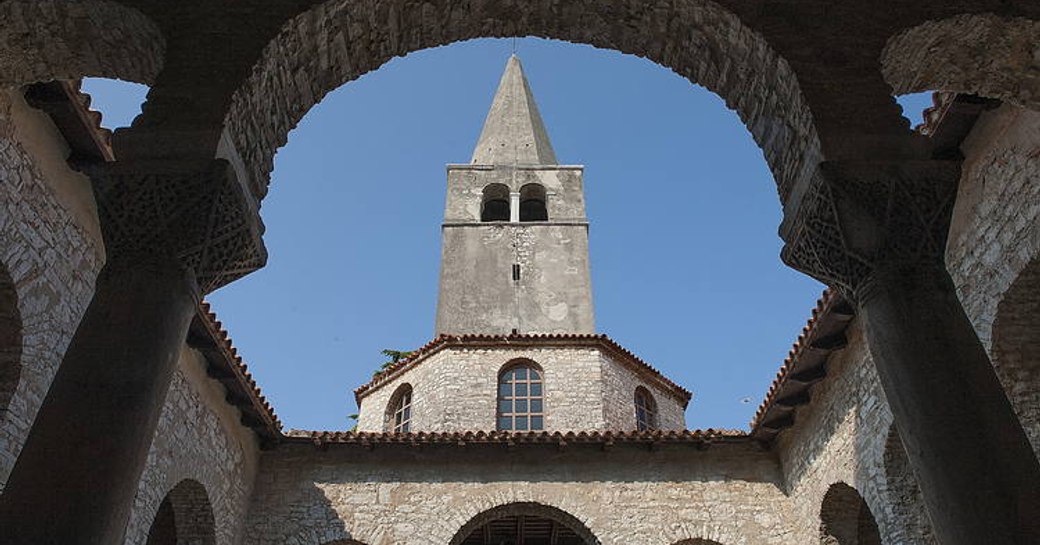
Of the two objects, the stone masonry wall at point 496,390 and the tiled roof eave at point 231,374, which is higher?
the stone masonry wall at point 496,390

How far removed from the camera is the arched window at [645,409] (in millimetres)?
17391

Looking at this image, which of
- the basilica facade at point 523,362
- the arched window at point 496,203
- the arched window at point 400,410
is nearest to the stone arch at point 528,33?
the basilica facade at point 523,362

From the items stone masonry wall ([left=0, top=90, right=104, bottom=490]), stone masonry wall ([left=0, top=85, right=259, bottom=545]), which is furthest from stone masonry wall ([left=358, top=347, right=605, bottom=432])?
stone masonry wall ([left=0, top=90, right=104, bottom=490])

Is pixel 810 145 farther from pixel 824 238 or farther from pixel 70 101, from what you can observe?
pixel 70 101

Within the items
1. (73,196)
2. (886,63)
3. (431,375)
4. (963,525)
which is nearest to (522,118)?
(431,375)

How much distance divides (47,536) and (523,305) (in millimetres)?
15840

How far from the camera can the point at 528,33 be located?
6.27 metres

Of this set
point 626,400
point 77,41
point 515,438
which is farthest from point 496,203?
point 77,41

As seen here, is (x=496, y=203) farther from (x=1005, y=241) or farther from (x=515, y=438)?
(x=1005, y=241)

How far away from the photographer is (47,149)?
24.7 ft

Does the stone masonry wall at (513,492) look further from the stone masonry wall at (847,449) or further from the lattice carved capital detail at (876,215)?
the lattice carved capital detail at (876,215)

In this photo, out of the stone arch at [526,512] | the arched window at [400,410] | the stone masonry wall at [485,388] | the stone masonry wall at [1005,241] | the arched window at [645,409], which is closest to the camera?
the stone masonry wall at [1005,241]

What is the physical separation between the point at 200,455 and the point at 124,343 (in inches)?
292

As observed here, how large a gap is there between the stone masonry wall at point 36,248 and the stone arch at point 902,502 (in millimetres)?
8773
